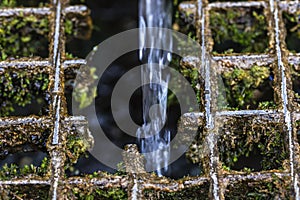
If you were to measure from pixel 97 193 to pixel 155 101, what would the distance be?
39 cm

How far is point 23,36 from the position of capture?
1.61 meters

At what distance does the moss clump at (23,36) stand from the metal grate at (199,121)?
31mm

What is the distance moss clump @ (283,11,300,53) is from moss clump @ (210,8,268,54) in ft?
0.25

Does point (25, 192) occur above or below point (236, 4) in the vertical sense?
below

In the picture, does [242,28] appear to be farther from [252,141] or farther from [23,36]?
[23,36]

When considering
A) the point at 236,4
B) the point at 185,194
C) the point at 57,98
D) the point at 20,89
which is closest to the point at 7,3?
the point at 20,89

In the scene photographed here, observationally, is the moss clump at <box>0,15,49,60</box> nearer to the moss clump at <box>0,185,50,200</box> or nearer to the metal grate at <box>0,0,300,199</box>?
the metal grate at <box>0,0,300,199</box>

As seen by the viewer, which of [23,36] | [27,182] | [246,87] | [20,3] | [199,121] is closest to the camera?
[27,182]

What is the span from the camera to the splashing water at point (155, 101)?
150cm

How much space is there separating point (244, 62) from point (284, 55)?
0.33ft

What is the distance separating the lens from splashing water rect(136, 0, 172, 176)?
1498 mm

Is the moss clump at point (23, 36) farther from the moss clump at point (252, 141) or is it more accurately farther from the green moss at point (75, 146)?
the moss clump at point (252, 141)

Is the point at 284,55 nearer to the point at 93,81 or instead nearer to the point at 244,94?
the point at 244,94

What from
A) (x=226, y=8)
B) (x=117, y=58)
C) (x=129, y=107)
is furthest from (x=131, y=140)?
(x=226, y=8)
